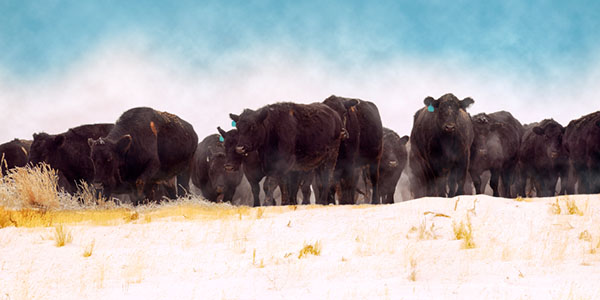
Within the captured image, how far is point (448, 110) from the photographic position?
457 inches

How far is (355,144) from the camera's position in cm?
1282

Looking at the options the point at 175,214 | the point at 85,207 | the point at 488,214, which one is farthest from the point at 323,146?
the point at 488,214

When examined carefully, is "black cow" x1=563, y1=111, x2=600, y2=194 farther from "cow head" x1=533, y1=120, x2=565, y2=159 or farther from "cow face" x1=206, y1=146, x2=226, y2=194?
"cow face" x1=206, y1=146, x2=226, y2=194

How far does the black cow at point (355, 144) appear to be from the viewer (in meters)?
12.7

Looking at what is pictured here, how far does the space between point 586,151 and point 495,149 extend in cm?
304

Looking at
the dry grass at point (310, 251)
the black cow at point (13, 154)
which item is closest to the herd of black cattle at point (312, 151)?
the black cow at point (13, 154)

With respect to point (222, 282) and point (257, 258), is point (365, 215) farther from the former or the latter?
point (222, 282)

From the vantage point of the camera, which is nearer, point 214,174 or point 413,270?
point 413,270

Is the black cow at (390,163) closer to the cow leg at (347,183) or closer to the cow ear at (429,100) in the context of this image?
the cow leg at (347,183)

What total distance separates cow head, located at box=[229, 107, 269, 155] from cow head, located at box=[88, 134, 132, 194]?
2.82m

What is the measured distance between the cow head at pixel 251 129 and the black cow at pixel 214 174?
4270mm

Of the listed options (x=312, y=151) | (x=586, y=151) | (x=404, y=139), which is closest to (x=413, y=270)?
(x=312, y=151)

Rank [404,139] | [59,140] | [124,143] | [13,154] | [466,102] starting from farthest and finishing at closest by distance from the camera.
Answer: [13,154]
[404,139]
[59,140]
[466,102]
[124,143]

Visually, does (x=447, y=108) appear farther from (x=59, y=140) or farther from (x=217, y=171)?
(x=59, y=140)
